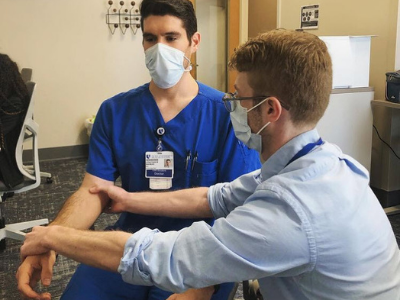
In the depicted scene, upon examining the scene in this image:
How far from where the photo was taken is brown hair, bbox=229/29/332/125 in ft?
2.99

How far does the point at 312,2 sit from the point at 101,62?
2.35 meters

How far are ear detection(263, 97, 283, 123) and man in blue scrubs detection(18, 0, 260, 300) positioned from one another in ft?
1.40

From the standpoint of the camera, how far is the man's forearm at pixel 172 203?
1.29 metres

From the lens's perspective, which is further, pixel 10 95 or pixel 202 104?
pixel 10 95

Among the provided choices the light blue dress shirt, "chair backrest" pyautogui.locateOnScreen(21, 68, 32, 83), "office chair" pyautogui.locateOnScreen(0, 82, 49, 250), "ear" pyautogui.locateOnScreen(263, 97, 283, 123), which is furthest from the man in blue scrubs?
"chair backrest" pyautogui.locateOnScreen(21, 68, 32, 83)

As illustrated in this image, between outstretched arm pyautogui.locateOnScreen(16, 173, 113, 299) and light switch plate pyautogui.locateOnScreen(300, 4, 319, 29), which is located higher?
light switch plate pyautogui.locateOnScreen(300, 4, 319, 29)

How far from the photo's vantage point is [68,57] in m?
4.53

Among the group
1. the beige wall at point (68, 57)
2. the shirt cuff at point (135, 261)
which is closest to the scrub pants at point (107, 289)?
the shirt cuff at point (135, 261)

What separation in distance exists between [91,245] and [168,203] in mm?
422

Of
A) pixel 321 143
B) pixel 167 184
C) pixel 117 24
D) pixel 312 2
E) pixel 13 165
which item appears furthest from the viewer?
pixel 117 24

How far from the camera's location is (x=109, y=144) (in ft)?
4.80

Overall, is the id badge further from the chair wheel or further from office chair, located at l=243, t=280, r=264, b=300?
the chair wheel

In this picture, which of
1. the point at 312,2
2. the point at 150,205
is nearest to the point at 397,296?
the point at 150,205

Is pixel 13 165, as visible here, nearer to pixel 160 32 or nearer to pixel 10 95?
pixel 10 95
